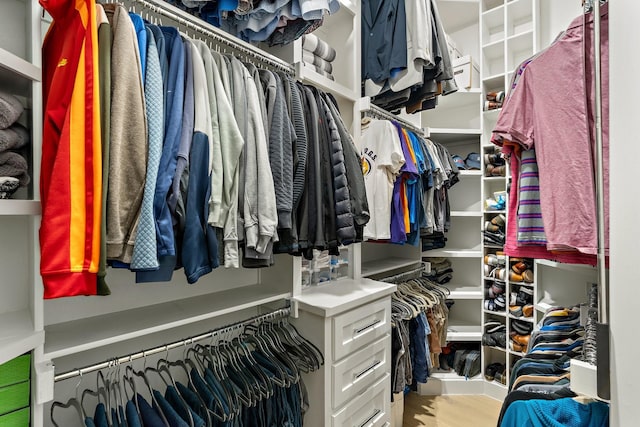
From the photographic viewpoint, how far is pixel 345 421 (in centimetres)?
146

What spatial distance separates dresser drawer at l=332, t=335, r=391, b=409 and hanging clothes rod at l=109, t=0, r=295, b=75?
1.34 m

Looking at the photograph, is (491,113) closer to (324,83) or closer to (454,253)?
(454,253)

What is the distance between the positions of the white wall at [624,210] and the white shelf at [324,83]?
1.11 m

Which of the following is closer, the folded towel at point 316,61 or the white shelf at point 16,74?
the white shelf at point 16,74

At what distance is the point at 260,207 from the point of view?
1040 millimetres

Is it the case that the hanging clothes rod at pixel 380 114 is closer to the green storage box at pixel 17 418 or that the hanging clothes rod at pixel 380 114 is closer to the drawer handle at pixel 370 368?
the drawer handle at pixel 370 368

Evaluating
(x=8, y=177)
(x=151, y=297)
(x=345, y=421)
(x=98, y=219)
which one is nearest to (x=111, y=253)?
(x=98, y=219)

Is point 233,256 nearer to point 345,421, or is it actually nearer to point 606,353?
point 606,353

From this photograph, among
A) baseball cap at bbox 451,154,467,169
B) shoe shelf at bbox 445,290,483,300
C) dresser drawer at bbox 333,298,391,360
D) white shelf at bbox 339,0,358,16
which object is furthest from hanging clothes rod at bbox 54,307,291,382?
baseball cap at bbox 451,154,467,169

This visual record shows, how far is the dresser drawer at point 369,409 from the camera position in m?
1.45

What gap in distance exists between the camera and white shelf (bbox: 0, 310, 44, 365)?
68 centimetres

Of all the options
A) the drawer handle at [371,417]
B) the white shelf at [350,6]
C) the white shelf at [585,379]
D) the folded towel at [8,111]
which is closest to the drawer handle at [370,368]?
the drawer handle at [371,417]

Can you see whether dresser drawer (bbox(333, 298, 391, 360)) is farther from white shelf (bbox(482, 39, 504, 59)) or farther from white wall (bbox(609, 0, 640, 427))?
white shelf (bbox(482, 39, 504, 59))

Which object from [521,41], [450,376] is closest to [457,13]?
[521,41]
